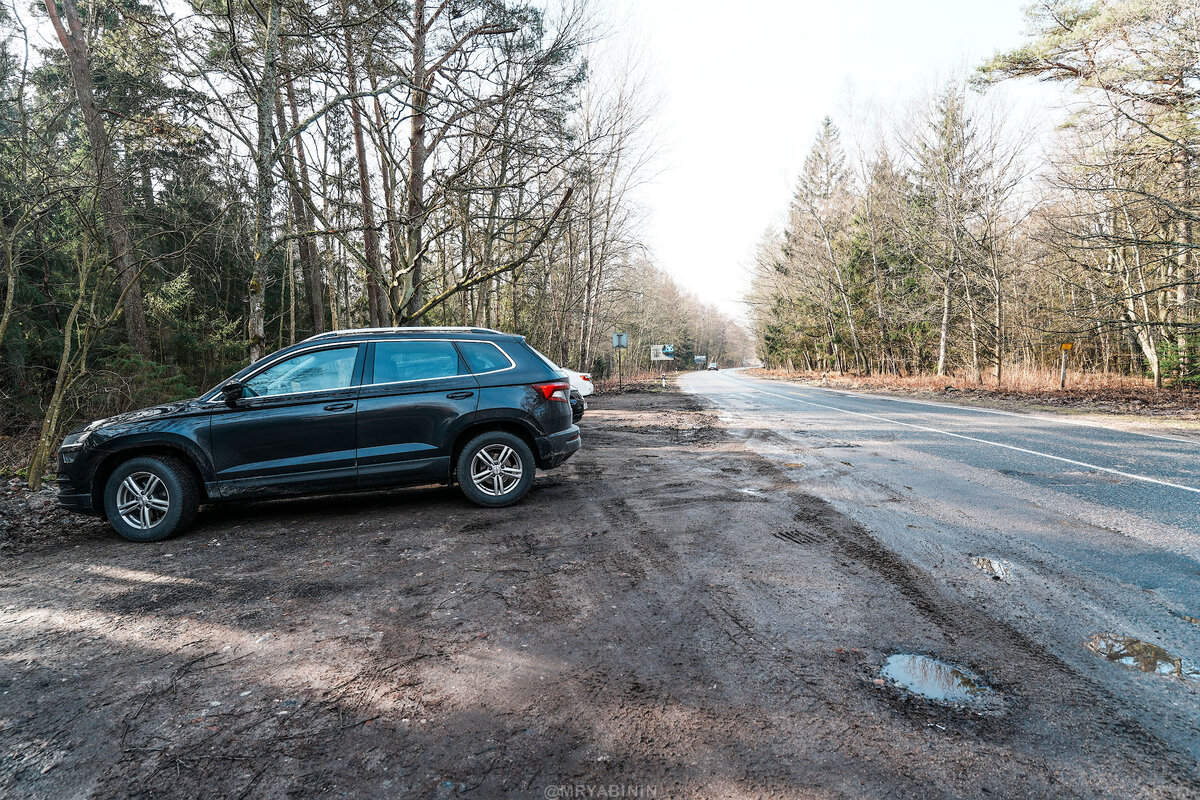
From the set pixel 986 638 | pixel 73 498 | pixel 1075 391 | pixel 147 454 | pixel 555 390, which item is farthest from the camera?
pixel 1075 391

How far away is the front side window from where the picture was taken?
18.5 feet

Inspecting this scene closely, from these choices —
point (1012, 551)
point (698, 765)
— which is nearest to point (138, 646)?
point (698, 765)

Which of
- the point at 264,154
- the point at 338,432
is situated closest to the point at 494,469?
the point at 338,432

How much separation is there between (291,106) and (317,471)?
14.1m

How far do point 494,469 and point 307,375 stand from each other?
2084 millimetres

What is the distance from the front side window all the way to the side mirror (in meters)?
0.06

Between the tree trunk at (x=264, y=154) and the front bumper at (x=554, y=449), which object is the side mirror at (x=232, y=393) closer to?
the front bumper at (x=554, y=449)

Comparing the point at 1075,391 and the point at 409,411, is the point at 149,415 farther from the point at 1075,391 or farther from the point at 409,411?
the point at 1075,391

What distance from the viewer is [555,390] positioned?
632cm

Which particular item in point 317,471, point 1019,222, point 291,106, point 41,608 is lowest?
point 41,608

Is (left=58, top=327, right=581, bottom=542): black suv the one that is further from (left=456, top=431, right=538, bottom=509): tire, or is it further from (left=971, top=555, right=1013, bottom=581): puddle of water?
(left=971, top=555, right=1013, bottom=581): puddle of water

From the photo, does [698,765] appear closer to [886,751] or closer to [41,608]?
[886,751]

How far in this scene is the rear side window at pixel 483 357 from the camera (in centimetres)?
614

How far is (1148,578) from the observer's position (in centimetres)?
380
